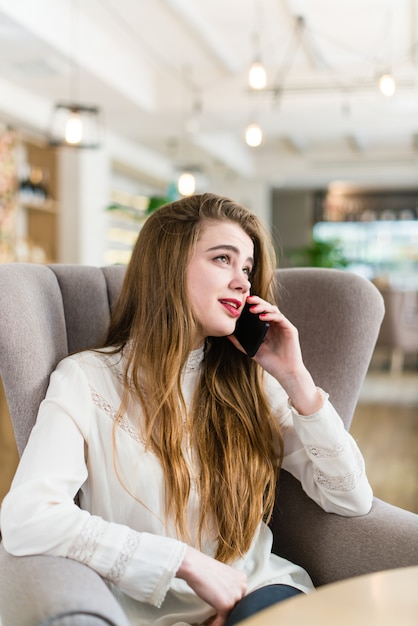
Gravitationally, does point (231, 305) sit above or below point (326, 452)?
above

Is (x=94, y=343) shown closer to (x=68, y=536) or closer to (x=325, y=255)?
(x=68, y=536)

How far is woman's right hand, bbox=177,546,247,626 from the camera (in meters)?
1.12

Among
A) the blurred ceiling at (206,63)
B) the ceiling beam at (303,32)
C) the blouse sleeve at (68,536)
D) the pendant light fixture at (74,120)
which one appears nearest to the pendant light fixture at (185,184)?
the blurred ceiling at (206,63)

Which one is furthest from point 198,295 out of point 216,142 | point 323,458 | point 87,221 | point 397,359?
point 216,142

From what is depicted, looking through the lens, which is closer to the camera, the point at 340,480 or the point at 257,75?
the point at 340,480

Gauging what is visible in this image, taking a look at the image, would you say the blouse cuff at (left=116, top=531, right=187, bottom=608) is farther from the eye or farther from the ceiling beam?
the ceiling beam

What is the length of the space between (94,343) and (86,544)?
58 cm

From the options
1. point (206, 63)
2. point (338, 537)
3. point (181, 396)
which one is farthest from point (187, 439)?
point (206, 63)

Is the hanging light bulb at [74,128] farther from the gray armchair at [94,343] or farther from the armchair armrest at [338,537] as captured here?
the armchair armrest at [338,537]

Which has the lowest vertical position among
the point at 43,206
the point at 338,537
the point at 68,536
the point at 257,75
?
the point at 338,537

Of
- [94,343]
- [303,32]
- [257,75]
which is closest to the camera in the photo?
[94,343]

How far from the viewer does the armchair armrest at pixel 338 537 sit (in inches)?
52.1

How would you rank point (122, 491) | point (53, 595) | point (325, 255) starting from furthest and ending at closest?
1. point (325, 255)
2. point (122, 491)
3. point (53, 595)

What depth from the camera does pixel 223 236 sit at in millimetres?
1402
